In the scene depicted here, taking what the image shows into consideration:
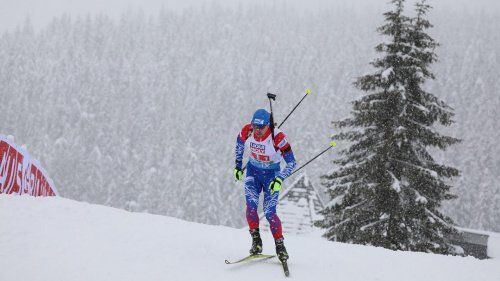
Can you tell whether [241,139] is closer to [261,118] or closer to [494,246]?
[261,118]

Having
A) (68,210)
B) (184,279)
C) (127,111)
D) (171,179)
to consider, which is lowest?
(184,279)

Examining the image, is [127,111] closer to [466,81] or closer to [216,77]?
[216,77]

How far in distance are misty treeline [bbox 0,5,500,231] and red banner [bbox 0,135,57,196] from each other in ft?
135

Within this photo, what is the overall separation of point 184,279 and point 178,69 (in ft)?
288

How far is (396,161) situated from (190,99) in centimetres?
7103

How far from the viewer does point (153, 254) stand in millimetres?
7145

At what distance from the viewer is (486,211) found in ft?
185

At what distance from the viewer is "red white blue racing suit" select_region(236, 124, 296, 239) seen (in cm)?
721

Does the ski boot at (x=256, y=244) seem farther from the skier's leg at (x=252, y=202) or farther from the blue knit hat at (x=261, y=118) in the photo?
the blue knit hat at (x=261, y=118)

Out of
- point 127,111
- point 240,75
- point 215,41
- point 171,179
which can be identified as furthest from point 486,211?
point 215,41

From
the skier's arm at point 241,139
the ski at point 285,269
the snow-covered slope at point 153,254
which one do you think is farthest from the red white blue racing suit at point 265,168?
the snow-covered slope at point 153,254

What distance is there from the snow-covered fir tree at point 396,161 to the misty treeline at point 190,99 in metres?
35.6

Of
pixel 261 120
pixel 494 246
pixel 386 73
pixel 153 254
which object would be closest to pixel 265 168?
Answer: pixel 261 120

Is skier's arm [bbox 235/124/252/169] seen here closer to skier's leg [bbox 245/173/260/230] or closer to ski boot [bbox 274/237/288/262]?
skier's leg [bbox 245/173/260/230]
